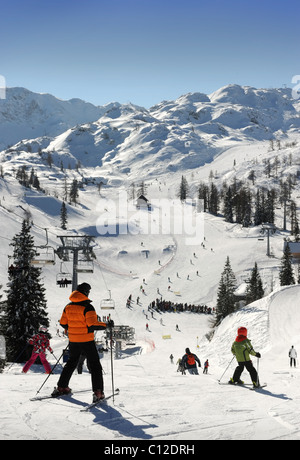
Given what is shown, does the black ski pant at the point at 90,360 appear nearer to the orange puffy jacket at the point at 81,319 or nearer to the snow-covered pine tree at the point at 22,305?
the orange puffy jacket at the point at 81,319

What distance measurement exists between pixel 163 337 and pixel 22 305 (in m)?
16.9

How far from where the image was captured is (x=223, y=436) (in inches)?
192

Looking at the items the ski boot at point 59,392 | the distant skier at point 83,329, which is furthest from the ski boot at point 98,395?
the ski boot at point 59,392

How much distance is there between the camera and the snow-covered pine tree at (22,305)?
77.2ft

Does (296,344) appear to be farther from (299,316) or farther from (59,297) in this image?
(59,297)

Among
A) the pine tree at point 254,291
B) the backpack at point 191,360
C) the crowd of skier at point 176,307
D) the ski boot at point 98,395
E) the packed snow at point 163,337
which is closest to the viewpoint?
the packed snow at point 163,337

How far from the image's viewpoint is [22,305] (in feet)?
78.6

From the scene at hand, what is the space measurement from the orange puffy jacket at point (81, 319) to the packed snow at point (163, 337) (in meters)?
1.03

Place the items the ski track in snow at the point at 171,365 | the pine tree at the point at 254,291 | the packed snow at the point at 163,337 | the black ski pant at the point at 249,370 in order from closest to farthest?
the ski track in snow at the point at 171,365 → the packed snow at the point at 163,337 → the black ski pant at the point at 249,370 → the pine tree at the point at 254,291

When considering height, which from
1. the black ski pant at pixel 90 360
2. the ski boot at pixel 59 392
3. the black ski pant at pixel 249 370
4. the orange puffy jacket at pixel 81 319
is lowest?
the black ski pant at pixel 249 370

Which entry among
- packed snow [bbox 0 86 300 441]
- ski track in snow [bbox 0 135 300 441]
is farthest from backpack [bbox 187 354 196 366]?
packed snow [bbox 0 86 300 441]

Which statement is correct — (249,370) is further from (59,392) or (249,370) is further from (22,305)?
(22,305)

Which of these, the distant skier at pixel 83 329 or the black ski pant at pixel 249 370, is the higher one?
the distant skier at pixel 83 329

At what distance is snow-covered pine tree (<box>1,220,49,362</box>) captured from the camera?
77.2ft
